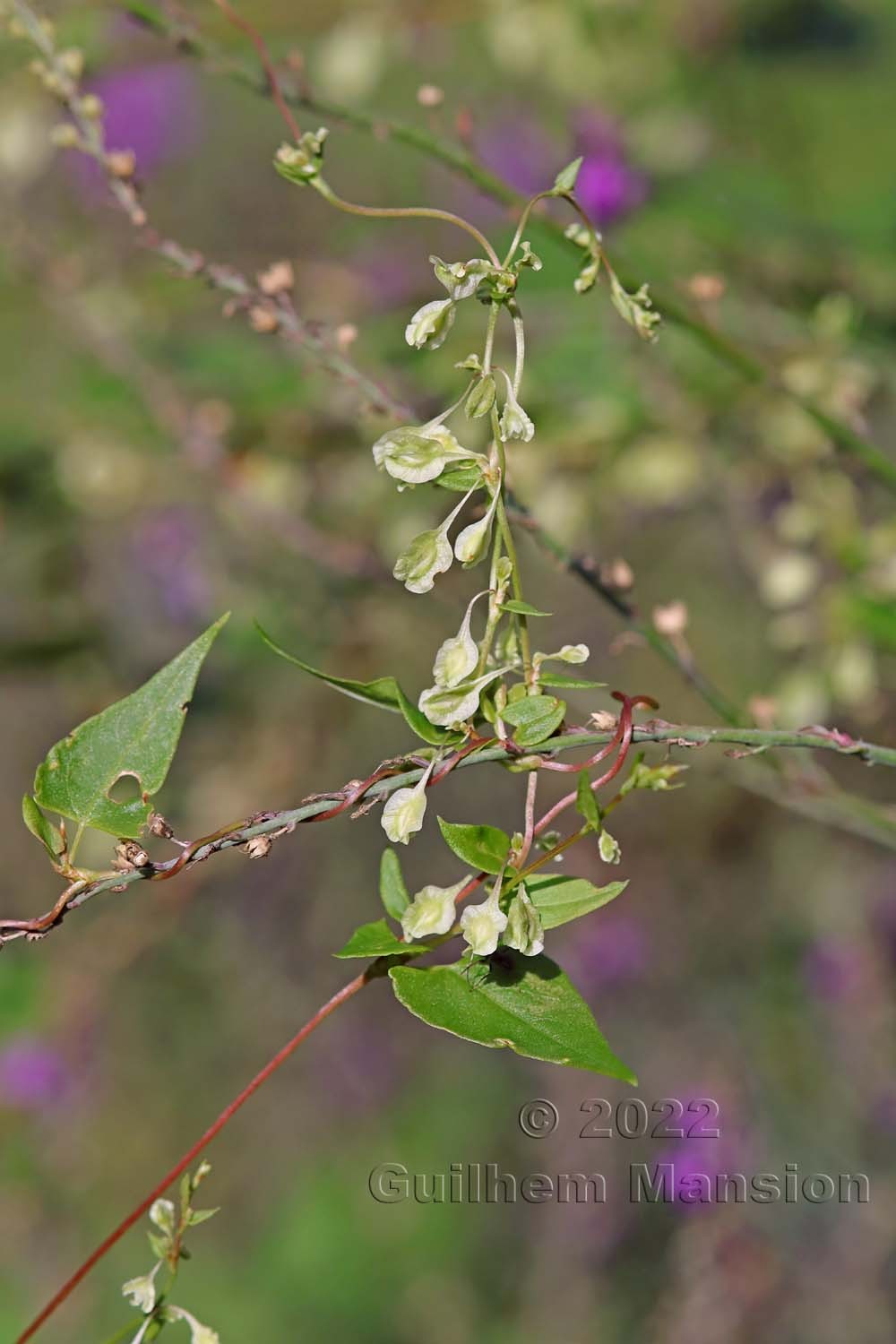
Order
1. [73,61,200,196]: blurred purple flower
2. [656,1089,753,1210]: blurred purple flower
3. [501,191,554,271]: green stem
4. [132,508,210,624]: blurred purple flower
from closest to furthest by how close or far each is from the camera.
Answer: [501,191,554,271]: green stem
[656,1089,753,1210]: blurred purple flower
[132,508,210,624]: blurred purple flower
[73,61,200,196]: blurred purple flower

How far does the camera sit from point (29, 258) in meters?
1.12

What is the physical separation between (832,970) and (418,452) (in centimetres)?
147

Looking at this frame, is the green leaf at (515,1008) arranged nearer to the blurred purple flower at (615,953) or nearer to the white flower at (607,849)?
the white flower at (607,849)

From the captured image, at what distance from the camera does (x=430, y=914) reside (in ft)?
1.29

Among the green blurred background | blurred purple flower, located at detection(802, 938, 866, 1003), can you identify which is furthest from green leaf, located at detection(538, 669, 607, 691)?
blurred purple flower, located at detection(802, 938, 866, 1003)

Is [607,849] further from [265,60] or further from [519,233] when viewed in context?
[265,60]

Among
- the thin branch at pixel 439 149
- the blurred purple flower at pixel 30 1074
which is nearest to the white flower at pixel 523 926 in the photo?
the thin branch at pixel 439 149

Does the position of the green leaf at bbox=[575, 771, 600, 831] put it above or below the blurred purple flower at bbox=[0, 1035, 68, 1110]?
above

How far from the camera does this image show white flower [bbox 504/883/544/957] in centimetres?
38

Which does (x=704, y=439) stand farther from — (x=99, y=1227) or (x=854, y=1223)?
(x=99, y=1227)

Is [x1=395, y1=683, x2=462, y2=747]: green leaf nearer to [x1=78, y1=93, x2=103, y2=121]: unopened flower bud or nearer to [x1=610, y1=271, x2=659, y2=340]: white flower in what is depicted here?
[x1=610, y1=271, x2=659, y2=340]: white flower

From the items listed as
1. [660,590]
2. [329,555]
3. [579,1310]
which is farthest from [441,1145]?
[329,555]

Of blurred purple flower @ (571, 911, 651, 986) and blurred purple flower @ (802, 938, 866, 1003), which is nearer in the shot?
blurred purple flower @ (802, 938, 866, 1003)

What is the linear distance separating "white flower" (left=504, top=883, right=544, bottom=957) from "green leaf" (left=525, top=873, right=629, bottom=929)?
2 centimetres
